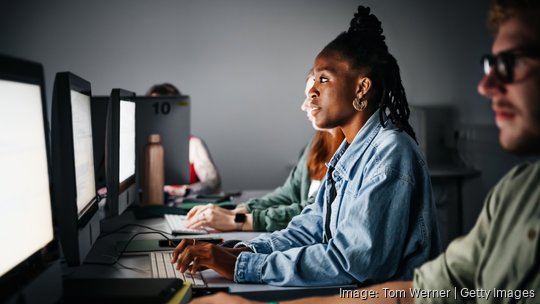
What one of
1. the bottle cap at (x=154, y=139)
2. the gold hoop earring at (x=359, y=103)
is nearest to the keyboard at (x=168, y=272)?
the gold hoop earring at (x=359, y=103)

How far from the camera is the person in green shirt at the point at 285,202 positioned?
5.81 ft

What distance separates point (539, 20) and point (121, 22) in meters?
3.98

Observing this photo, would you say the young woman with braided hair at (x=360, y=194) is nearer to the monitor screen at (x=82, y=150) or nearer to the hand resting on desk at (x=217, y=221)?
the monitor screen at (x=82, y=150)

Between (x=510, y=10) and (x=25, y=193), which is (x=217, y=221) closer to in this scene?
(x=25, y=193)

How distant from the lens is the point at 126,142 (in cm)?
181

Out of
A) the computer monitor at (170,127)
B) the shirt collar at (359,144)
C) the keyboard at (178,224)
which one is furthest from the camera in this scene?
the computer monitor at (170,127)

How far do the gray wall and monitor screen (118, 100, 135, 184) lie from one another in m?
2.43

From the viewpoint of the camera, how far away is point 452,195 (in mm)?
3852

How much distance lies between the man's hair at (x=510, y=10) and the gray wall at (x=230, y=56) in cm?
347

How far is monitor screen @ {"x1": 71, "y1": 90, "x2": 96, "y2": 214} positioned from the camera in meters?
1.11

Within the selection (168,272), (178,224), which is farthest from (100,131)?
(168,272)

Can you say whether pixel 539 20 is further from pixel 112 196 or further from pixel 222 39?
pixel 222 39

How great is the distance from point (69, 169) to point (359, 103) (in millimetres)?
689

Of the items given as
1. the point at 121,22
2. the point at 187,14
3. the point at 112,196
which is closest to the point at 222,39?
the point at 187,14
